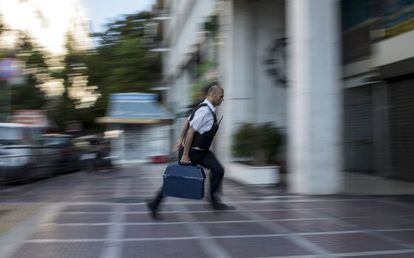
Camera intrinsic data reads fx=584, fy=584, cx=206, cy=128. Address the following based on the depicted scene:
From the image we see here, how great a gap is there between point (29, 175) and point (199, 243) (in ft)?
31.4

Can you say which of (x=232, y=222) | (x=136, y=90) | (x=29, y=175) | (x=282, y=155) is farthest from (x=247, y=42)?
(x=136, y=90)

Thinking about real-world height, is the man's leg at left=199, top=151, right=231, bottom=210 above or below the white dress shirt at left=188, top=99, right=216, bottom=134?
below

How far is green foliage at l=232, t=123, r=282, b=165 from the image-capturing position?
41.5 ft

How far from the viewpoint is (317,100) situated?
33.6 feet

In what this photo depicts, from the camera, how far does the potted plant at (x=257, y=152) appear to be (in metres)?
12.2

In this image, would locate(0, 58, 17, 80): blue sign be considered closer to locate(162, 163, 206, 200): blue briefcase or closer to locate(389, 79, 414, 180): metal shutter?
locate(162, 163, 206, 200): blue briefcase

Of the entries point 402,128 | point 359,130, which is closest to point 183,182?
point 402,128

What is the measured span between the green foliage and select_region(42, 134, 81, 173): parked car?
7353 millimetres

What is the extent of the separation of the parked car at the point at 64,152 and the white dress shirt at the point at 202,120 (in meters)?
11.3

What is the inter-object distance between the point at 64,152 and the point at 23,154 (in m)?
A: 5.25

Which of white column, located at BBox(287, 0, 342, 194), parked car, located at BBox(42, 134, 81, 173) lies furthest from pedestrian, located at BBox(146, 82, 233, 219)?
parked car, located at BBox(42, 134, 81, 173)

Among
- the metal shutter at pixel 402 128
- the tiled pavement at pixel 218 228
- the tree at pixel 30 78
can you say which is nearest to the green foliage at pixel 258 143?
the tiled pavement at pixel 218 228

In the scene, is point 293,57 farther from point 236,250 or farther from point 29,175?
point 29,175

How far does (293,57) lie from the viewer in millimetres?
10727
